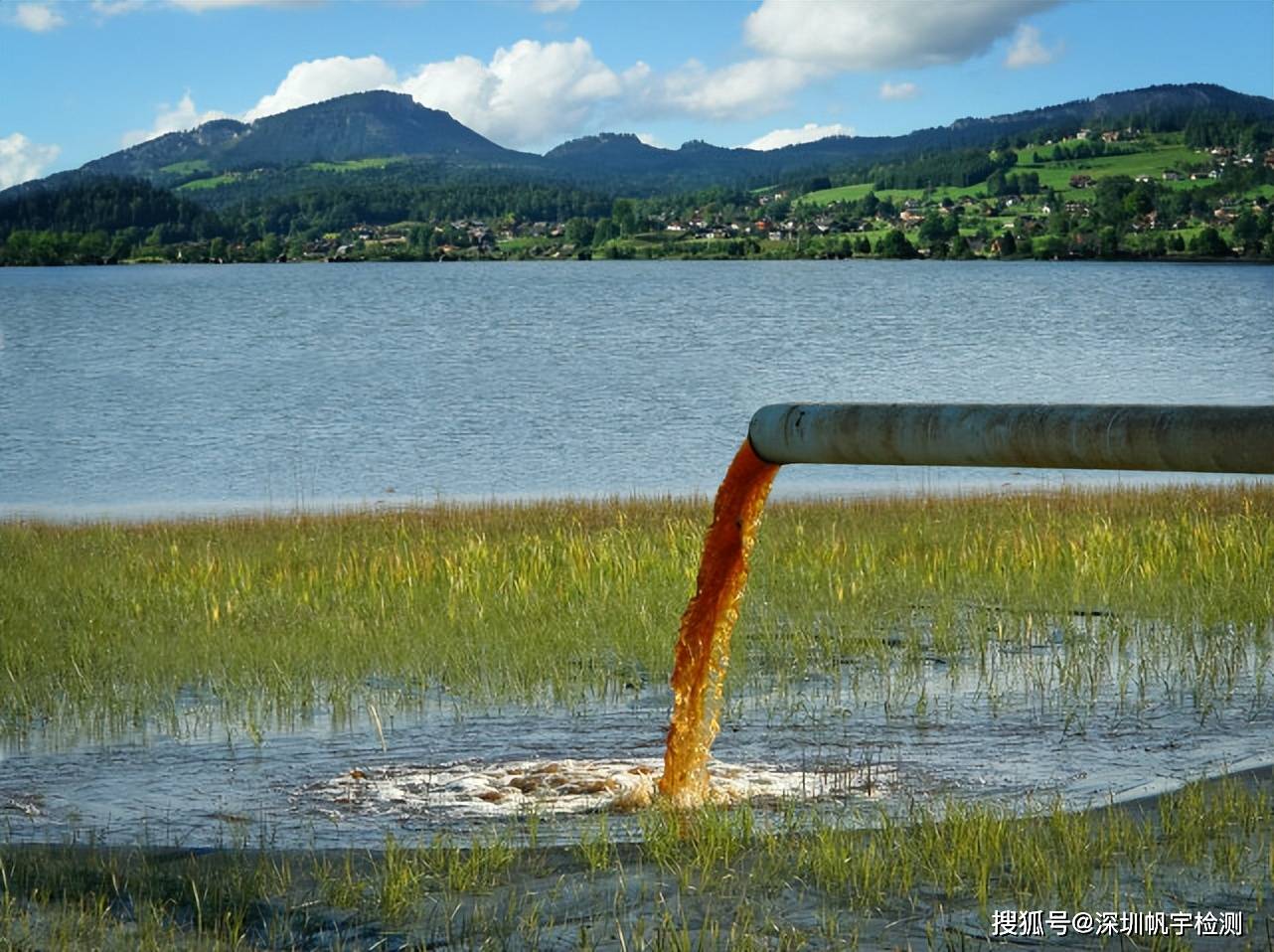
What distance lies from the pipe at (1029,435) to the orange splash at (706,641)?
93 centimetres

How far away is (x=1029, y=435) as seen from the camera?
504 cm

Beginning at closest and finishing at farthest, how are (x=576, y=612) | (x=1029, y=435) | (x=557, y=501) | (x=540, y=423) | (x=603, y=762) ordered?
(x=1029, y=435)
(x=603, y=762)
(x=576, y=612)
(x=557, y=501)
(x=540, y=423)

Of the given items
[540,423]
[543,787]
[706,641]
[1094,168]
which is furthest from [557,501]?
[1094,168]

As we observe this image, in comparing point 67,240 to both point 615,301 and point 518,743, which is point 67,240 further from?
point 518,743

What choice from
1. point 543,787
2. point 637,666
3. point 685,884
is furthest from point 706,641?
point 637,666

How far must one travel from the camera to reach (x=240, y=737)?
866 cm

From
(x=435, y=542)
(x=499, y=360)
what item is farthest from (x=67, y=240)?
(x=435, y=542)

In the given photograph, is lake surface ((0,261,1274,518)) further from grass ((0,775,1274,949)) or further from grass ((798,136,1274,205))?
grass ((0,775,1274,949))

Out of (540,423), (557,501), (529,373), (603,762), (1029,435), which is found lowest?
(540,423)

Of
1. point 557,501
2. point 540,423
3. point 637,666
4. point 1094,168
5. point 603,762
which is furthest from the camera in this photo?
point 1094,168

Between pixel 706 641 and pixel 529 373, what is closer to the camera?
pixel 706 641

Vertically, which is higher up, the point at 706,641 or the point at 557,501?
the point at 706,641

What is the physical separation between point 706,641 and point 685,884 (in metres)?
2.03

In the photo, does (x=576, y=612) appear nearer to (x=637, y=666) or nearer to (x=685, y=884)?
(x=637, y=666)
